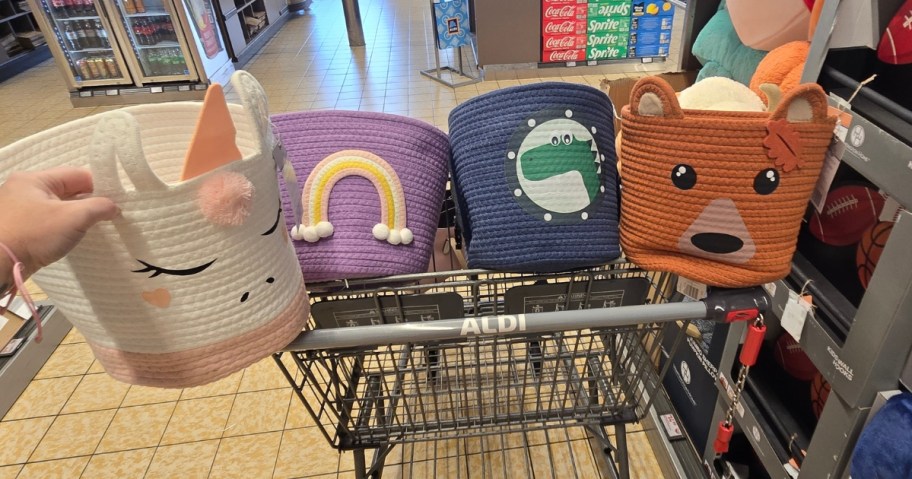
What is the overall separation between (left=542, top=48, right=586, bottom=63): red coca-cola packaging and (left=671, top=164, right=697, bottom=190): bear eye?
3.98m

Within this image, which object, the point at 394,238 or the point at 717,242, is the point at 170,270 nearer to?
the point at 394,238

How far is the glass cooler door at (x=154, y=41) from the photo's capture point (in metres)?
4.30

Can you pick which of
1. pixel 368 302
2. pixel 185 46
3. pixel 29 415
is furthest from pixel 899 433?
pixel 185 46

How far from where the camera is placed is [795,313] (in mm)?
875

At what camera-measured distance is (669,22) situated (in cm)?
430

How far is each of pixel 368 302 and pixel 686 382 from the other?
1.01m

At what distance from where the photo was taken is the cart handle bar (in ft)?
2.31

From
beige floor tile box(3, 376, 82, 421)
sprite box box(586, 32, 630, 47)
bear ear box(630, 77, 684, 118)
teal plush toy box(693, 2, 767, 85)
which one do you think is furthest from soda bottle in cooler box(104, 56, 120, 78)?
bear ear box(630, 77, 684, 118)

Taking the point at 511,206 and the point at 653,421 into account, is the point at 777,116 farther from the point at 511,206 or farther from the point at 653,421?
the point at 653,421

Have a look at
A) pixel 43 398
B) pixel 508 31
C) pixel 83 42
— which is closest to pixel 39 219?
pixel 43 398

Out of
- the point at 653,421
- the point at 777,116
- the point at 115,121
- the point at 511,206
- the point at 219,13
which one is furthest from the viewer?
the point at 219,13

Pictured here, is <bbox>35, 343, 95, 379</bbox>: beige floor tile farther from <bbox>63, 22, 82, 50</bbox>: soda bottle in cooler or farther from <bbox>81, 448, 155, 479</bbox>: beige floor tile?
<bbox>63, 22, 82, 50</bbox>: soda bottle in cooler

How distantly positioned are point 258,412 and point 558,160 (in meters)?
1.40

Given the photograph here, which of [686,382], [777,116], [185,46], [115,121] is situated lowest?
[686,382]
